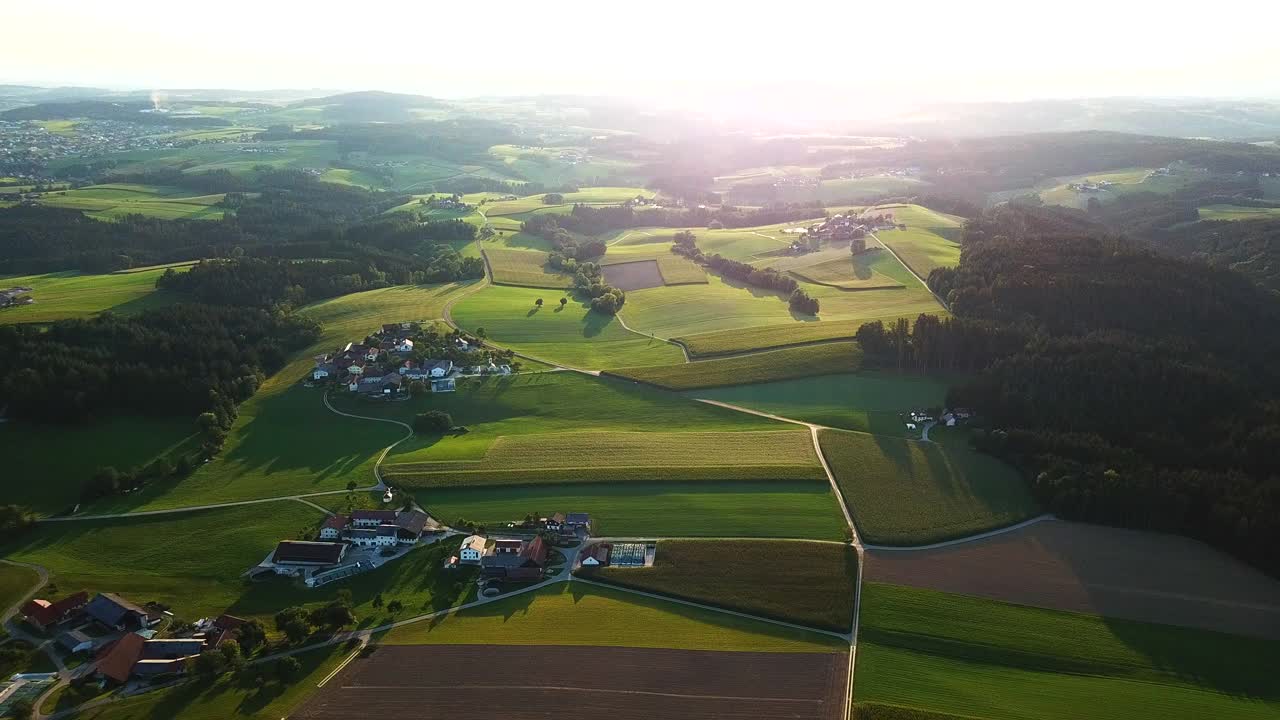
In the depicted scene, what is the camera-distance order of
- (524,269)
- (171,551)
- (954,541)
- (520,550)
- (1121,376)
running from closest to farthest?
(520,550)
(954,541)
(171,551)
(1121,376)
(524,269)

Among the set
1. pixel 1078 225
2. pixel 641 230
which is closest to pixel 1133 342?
pixel 1078 225

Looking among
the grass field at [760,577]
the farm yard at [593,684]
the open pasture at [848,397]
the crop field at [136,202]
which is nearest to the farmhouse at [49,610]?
the farm yard at [593,684]

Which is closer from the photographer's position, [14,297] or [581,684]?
[581,684]

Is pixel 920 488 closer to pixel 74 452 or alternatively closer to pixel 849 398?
pixel 849 398

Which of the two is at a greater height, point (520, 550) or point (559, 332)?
point (559, 332)

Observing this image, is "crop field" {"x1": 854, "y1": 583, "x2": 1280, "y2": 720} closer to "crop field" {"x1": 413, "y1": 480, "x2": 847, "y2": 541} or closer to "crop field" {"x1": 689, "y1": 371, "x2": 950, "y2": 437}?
"crop field" {"x1": 413, "y1": 480, "x2": 847, "y2": 541}

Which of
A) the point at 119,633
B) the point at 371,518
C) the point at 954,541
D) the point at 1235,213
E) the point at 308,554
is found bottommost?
the point at 119,633

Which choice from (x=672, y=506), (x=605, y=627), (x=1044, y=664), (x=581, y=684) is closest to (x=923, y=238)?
(x=672, y=506)
